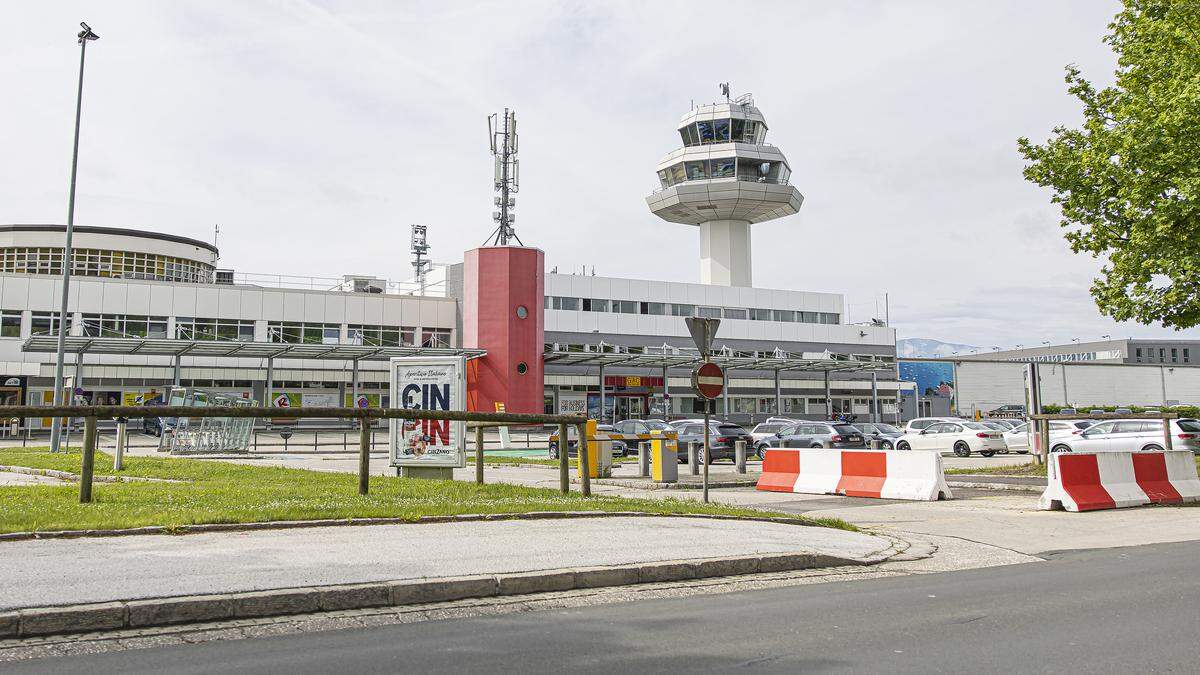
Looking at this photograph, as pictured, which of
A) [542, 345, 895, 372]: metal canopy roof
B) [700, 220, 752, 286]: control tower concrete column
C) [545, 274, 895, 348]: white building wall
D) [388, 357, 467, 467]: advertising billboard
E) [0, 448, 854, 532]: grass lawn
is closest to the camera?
[0, 448, 854, 532]: grass lawn

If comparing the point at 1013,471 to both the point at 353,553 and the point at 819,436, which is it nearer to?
the point at 819,436

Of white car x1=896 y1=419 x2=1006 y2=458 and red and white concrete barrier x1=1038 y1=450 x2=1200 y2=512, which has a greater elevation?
white car x1=896 y1=419 x2=1006 y2=458

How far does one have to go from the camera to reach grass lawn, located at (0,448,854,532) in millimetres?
9062

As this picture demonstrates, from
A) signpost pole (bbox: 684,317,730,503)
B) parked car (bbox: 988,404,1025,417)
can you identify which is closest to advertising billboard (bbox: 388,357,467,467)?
signpost pole (bbox: 684,317,730,503)

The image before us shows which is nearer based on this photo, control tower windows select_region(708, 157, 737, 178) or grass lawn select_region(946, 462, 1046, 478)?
grass lawn select_region(946, 462, 1046, 478)

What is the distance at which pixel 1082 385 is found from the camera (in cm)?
8206

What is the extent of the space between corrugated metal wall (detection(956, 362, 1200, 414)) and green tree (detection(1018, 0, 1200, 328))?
59167 millimetres

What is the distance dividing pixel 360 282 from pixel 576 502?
56.6 m

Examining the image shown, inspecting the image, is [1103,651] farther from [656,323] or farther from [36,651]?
[656,323]

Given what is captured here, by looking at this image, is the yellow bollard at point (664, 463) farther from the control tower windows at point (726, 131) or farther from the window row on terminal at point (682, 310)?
the control tower windows at point (726, 131)

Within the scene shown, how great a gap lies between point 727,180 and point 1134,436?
49182mm

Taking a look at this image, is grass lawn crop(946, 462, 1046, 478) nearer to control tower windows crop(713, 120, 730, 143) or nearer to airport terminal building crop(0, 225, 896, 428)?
airport terminal building crop(0, 225, 896, 428)

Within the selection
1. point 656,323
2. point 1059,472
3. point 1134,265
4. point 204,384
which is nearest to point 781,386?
point 656,323

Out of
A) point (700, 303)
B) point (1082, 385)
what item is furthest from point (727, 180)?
point (1082, 385)
